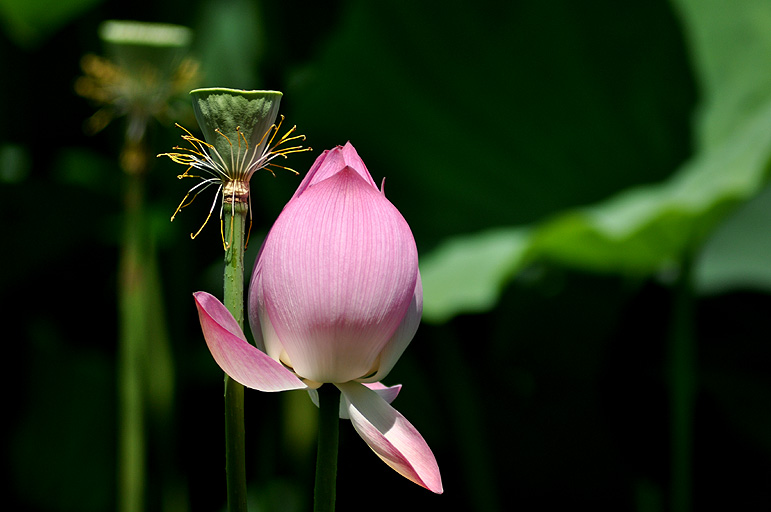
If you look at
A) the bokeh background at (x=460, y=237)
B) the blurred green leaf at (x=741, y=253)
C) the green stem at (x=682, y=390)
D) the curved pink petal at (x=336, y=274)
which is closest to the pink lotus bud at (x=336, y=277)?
the curved pink petal at (x=336, y=274)

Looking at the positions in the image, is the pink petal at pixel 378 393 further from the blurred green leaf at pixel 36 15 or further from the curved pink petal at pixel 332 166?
the blurred green leaf at pixel 36 15

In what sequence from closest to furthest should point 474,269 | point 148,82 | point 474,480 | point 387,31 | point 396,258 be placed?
point 396,258
point 148,82
point 474,269
point 474,480
point 387,31

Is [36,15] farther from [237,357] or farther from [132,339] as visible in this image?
[237,357]

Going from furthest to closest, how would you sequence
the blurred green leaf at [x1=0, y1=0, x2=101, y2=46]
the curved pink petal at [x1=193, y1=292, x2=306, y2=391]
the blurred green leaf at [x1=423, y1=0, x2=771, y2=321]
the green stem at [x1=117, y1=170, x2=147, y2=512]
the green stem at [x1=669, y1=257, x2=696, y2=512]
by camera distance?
the blurred green leaf at [x1=0, y1=0, x2=101, y2=46] < the green stem at [x1=669, y1=257, x2=696, y2=512] < the blurred green leaf at [x1=423, y1=0, x2=771, y2=321] < the green stem at [x1=117, y1=170, x2=147, y2=512] < the curved pink petal at [x1=193, y1=292, x2=306, y2=391]

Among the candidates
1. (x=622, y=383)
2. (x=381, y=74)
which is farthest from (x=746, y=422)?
(x=381, y=74)

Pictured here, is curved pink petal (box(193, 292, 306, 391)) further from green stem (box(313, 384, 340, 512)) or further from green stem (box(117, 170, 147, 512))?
green stem (box(117, 170, 147, 512))

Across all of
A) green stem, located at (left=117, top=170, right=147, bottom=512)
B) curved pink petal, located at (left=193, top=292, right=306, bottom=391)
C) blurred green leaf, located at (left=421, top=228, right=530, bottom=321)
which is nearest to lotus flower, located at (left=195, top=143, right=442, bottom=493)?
curved pink petal, located at (left=193, top=292, right=306, bottom=391)

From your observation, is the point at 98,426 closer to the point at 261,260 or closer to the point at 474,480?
the point at 474,480
